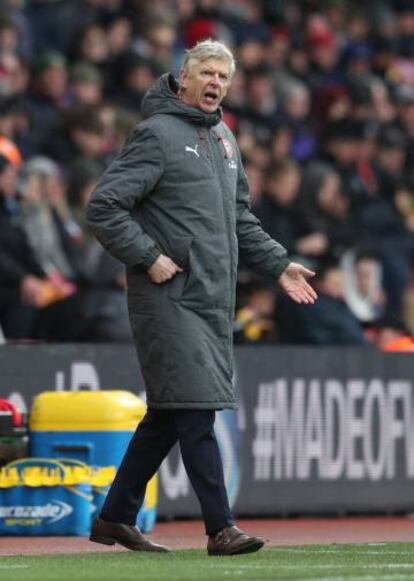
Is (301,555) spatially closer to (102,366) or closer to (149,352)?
(149,352)

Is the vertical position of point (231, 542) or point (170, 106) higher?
point (170, 106)

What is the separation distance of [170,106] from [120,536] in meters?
1.89

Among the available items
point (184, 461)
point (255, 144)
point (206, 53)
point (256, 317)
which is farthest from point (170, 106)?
point (255, 144)

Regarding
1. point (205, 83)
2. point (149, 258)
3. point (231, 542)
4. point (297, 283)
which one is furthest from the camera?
point (297, 283)

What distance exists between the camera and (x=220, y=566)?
784cm

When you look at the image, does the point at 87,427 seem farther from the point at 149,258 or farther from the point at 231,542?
the point at 149,258

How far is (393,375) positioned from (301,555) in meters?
4.35

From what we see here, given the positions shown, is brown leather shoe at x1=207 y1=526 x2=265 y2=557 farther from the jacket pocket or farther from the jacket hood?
the jacket hood

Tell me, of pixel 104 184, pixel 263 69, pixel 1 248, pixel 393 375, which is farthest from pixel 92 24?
pixel 104 184

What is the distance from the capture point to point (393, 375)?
12.8 m

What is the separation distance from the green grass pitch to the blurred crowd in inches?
163

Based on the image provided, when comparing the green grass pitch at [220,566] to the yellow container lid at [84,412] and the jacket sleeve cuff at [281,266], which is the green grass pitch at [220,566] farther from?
the yellow container lid at [84,412]

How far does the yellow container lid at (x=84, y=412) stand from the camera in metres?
10.7

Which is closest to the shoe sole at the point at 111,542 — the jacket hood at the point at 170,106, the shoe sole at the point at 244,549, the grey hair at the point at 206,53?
the shoe sole at the point at 244,549
